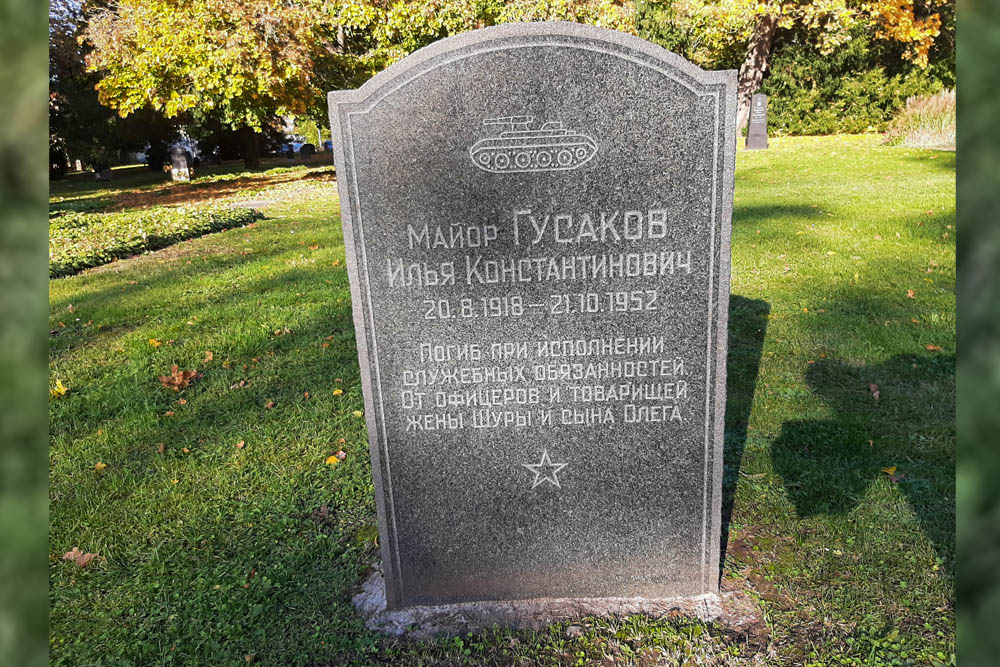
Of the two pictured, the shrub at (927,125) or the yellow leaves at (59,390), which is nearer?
the yellow leaves at (59,390)

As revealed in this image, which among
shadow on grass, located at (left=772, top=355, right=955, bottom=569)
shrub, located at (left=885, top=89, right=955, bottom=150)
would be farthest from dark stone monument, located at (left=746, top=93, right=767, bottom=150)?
shadow on grass, located at (left=772, top=355, right=955, bottom=569)

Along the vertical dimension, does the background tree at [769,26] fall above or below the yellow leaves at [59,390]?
above

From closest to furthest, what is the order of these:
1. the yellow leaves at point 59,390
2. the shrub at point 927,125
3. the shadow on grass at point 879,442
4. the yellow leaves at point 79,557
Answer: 1. the yellow leaves at point 79,557
2. the shadow on grass at point 879,442
3. the yellow leaves at point 59,390
4. the shrub at point 927,125

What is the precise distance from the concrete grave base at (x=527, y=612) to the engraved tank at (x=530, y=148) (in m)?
2.05

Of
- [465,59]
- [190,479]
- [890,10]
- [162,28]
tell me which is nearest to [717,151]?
[465,59]

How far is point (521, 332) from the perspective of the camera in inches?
116

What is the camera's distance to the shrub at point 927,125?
64.1 feet

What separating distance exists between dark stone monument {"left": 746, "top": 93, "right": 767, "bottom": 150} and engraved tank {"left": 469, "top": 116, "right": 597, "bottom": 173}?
22545mm

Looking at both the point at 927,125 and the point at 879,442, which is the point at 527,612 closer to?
the point at 879,442

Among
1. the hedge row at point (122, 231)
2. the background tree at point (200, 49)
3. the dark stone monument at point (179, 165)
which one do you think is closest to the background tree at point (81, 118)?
the dark stone monument at point (179, 165)

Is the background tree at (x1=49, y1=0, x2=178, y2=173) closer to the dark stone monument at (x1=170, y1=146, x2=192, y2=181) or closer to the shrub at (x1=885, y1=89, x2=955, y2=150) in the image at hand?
the dark stone monument at (x1=170, y1=146, x2=192, y2=181)

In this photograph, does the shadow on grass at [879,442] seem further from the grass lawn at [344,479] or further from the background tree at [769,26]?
the background tree at [769,26]

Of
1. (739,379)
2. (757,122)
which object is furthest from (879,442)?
(757,122)
